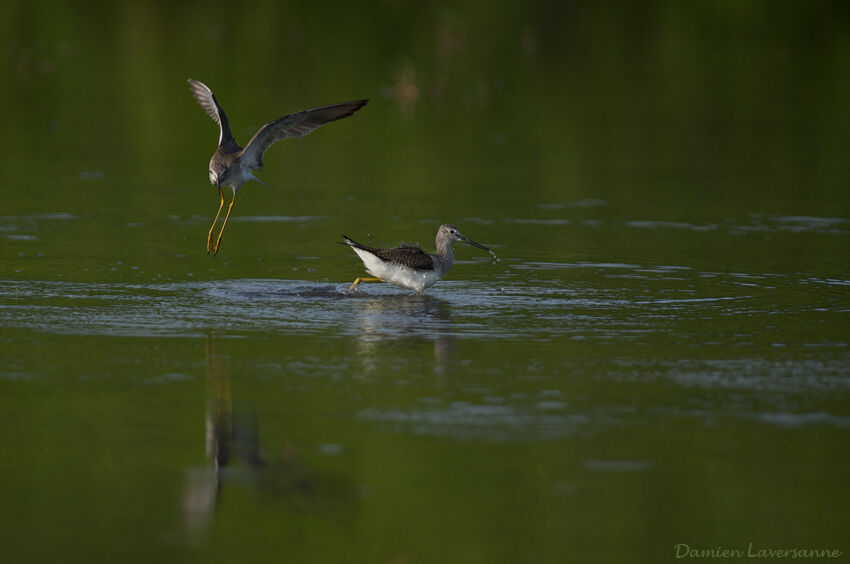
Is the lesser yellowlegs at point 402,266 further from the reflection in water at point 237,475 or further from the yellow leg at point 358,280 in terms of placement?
the reflection in water at point 237,475

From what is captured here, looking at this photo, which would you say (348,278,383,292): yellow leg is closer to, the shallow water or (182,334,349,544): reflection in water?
the shallow water

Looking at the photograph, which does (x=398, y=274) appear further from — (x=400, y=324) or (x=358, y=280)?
(x=400, y=324)

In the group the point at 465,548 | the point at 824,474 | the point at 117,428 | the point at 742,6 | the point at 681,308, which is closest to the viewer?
the point at 465,548

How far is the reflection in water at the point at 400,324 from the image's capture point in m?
10.7

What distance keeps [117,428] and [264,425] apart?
0.85m

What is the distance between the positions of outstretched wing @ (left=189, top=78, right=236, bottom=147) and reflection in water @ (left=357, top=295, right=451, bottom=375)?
2600 millimetres

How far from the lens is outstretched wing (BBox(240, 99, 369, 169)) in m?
14.6

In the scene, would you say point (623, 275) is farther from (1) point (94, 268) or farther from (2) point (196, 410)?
(2) point (196, 410)

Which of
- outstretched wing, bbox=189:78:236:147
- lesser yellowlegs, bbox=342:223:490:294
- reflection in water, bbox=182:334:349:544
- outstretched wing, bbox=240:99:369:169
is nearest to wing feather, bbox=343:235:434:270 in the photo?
lesser yellowlegs, bbox=342:223:490:294

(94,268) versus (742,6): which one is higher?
(742,6)

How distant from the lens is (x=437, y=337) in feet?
37.3

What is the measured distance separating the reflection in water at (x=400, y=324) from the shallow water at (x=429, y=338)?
48mm

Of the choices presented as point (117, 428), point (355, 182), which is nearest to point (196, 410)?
point (117, 428)

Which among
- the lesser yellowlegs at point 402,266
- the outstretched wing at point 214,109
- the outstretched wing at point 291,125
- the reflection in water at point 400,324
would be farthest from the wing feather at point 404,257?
the outstretched wing at point 214,109
